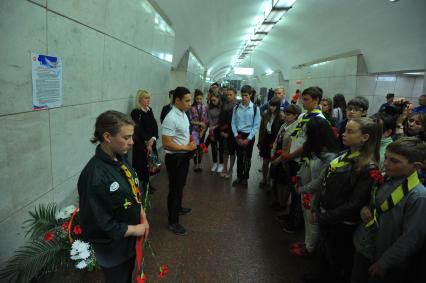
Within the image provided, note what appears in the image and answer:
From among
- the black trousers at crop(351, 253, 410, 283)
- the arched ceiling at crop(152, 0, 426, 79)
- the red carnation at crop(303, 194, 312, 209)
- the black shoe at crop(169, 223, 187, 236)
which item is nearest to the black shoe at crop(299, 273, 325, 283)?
the black trousers at crop(351, 253, 410, 283)

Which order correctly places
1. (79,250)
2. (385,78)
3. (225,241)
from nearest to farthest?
(79,250), (225,241), (385,78)

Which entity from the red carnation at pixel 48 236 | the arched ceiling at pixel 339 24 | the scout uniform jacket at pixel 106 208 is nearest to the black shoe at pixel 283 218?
the scout uniform jacket at pixel 106 208

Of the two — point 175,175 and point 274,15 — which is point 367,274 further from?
point 274,15

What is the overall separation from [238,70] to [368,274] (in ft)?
98.0

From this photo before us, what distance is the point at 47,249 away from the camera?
86.6 inches

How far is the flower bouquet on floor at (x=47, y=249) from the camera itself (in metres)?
2.05

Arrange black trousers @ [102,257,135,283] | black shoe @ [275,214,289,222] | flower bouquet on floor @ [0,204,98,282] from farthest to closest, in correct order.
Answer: black shoe @ [275,214,289,222]
flower bouquet on floor @ [0,204,98,282]
black trousers @ [102,257,135,283]

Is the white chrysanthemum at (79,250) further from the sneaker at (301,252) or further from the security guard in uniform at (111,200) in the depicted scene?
the sneaker at (301,252)

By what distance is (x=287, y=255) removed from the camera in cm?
311

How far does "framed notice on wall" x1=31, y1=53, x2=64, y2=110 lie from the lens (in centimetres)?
214

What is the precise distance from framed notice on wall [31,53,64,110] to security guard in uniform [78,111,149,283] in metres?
0.98

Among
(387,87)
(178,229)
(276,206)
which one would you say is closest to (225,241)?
(178,229)

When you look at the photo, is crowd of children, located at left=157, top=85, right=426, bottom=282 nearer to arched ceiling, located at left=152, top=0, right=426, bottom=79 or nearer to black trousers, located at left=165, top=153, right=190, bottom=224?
black trousers, located at left=165, top=153, right=190, bottom=224

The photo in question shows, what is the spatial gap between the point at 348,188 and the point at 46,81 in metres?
2.66
